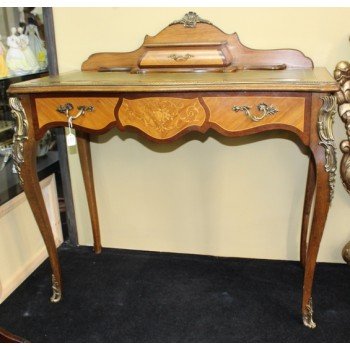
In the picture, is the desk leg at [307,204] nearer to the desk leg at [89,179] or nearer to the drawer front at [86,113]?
the drawer front at [86,113]

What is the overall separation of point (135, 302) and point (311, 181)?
0.90m

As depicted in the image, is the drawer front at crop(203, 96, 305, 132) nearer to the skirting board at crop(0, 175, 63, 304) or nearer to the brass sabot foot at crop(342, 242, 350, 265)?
the brass sabot foot at crop(342, 242, 350, 265)

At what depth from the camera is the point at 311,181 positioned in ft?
5.76

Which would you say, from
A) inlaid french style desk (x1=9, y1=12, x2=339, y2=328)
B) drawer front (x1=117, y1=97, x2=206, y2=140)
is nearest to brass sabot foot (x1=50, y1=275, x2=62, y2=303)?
inlaid french style desk (x1=9, y1=12, x2=339, y2=328)

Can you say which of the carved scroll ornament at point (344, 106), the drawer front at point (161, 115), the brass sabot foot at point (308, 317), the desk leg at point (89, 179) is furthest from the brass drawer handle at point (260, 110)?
the desk leg at point (89, 179)

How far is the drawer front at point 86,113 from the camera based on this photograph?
1.43 metres

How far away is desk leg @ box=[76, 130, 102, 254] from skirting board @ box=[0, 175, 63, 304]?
8.1 inches

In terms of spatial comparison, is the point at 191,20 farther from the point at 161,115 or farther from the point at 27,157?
the point at 27,157

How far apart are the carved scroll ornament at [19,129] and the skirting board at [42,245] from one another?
1.10 feet

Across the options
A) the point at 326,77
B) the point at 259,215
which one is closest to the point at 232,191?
the point at 259,215

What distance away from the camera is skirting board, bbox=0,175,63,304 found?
1.79 meters

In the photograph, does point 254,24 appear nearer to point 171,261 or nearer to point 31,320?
point 171,261

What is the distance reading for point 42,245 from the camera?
2070 mm

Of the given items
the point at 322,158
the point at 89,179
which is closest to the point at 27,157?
the point at 89,179
